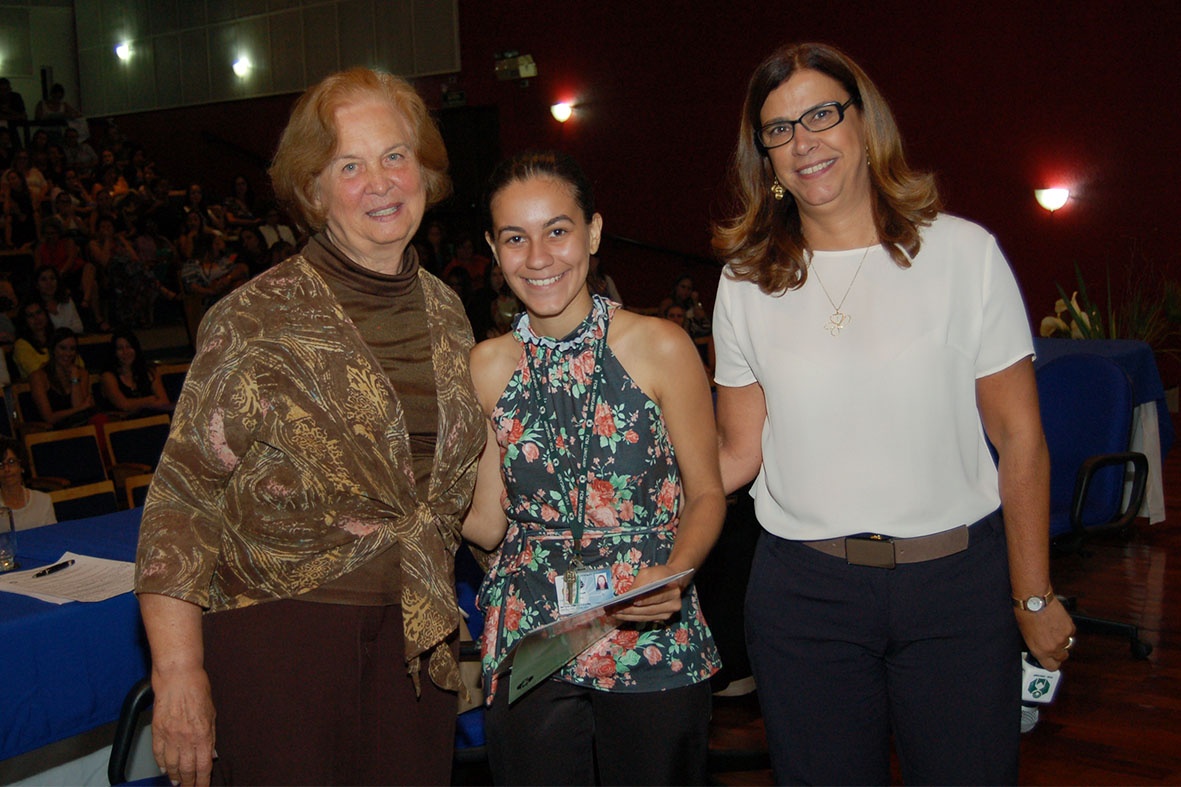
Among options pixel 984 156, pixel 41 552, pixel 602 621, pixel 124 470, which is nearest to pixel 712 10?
pixel 984 156

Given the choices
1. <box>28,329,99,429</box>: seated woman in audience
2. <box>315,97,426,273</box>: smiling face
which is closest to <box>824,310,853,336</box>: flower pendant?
<box>315,97,426,273</box>: smiling face

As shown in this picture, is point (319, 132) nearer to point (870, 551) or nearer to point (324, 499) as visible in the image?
point (324, 499)

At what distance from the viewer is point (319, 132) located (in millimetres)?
1691

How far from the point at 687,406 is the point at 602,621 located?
388 millimetres

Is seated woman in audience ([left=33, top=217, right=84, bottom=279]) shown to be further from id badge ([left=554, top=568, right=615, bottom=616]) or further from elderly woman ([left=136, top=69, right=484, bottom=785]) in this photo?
id badge ([left=554, top=568, right=615, bottom=616])

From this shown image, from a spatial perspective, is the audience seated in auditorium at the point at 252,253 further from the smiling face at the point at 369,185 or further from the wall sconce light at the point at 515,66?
the smiling face at the point at 369,185

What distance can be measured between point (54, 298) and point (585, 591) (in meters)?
8.72

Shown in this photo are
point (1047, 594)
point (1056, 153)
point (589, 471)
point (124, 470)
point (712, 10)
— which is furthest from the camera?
point (712, 10)

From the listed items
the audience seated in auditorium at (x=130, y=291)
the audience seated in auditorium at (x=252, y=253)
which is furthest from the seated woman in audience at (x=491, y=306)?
the audience seated in auditorium at (x=130, y=291)

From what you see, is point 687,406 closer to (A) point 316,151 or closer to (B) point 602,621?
(B) point 602,621

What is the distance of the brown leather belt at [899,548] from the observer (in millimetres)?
1635

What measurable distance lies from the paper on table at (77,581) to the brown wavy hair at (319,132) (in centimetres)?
110

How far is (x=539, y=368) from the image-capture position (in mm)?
1899

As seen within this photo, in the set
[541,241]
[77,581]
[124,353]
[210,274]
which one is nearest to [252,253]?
[210,274]
